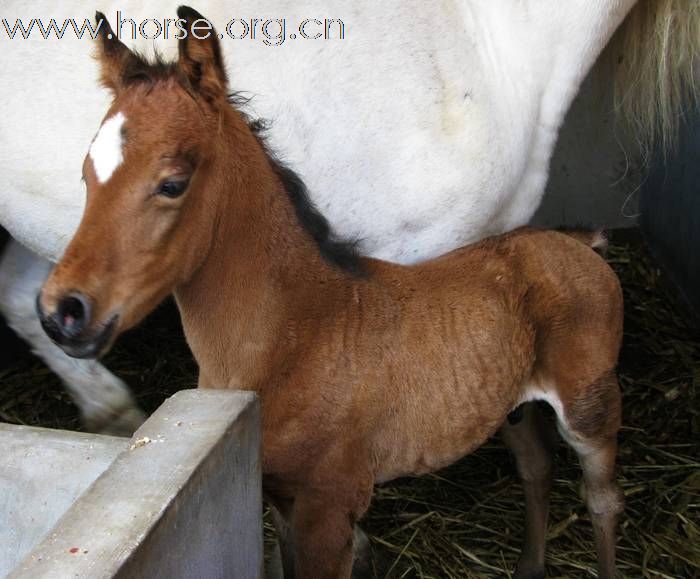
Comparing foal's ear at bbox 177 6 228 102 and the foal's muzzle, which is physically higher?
foal's ear at bbox 177 6 228 102

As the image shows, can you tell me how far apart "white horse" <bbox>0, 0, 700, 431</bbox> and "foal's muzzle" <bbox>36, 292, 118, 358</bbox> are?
38.1 inches

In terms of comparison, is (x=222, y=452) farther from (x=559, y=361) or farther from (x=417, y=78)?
(x=417, y=78)

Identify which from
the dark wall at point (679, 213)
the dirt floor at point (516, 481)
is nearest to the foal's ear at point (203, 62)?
the dirt floor at point (516, 481)

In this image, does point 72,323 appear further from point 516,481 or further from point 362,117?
point 516,481

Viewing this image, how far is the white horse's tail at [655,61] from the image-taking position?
256cm

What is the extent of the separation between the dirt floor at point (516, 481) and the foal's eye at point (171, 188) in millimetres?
1525

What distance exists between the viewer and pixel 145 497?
1.27 metres

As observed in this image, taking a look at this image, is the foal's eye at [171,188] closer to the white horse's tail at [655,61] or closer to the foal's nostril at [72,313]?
the foal's nostril at [72,313]

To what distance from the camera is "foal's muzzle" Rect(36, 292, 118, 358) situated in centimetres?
157

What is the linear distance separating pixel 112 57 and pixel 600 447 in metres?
1.55

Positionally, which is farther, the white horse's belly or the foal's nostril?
the white horse's belly

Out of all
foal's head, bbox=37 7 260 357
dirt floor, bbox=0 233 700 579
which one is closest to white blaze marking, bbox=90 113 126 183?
foal's head, bbox=37 7 260 357

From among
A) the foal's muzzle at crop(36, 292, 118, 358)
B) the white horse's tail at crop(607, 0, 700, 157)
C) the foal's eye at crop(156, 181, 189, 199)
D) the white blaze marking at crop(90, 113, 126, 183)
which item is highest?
the white blaze marking at crop(90, 113, 126, 183)

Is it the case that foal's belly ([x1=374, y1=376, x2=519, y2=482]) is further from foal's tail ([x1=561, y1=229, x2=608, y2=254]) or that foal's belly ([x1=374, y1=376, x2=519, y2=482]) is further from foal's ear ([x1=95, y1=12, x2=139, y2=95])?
foal's ear ([x1=95, y1=12, x2=139, y2=95])
